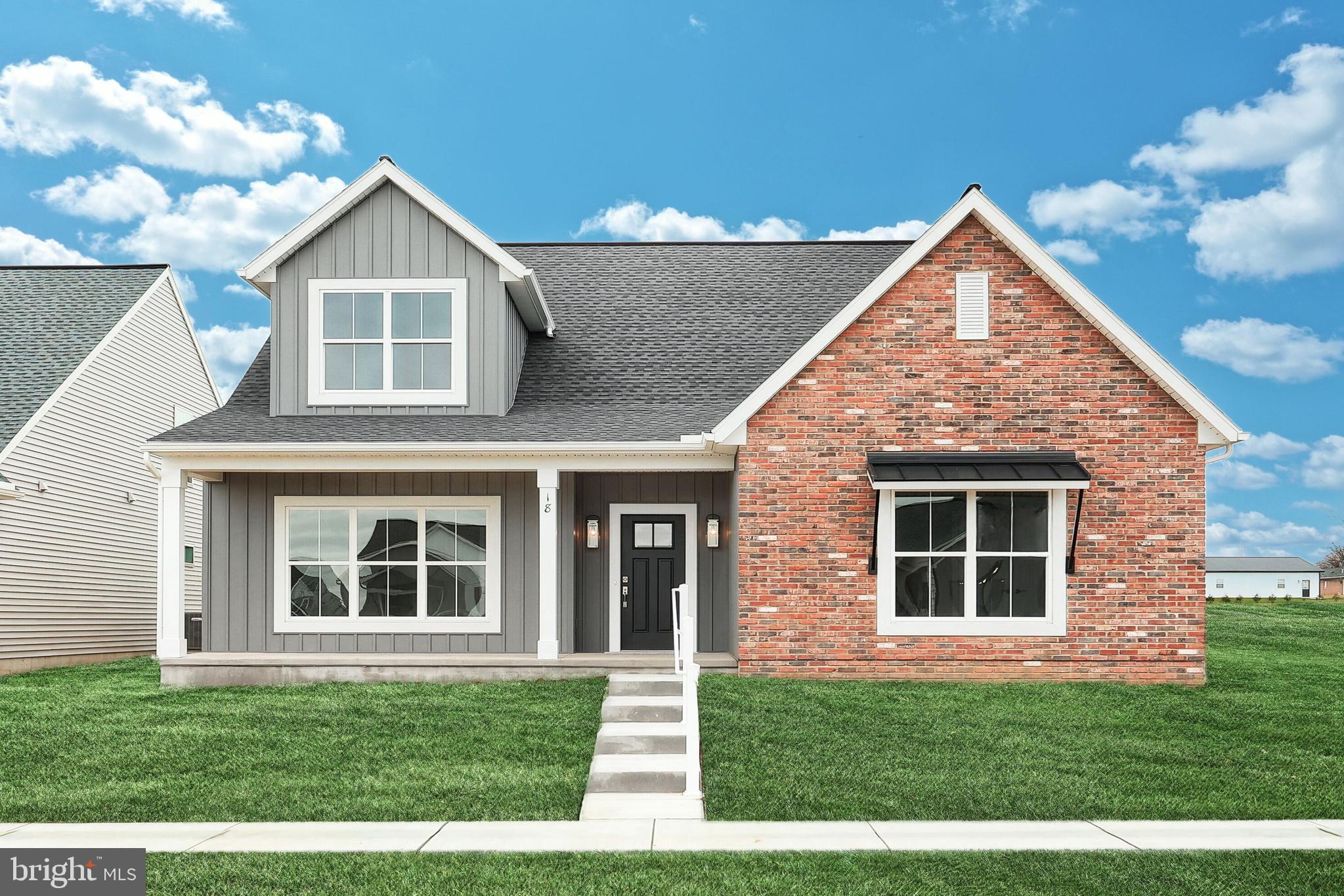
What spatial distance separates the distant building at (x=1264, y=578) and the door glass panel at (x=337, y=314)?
8008 centimetres

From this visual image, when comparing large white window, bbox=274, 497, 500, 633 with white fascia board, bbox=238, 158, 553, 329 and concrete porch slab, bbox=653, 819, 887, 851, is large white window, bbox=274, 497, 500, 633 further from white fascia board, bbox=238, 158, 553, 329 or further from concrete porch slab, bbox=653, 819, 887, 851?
concrete porch slab, bbox=653, 819, 887, 851

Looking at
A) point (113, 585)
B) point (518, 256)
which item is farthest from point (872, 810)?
point (113, 585)

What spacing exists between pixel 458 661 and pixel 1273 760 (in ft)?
27.8

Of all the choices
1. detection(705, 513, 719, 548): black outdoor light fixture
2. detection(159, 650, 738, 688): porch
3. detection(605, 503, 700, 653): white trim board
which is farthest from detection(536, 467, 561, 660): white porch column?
detection(705, 513, 719, 548): black outdoor light fixture

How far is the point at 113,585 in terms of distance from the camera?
1842 centimetres

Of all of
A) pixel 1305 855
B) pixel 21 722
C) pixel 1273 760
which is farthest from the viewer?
pixel 21 722

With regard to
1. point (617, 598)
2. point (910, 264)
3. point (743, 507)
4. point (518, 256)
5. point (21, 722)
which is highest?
point (518, 256)

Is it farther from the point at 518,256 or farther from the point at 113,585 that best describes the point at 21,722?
the point at 518,256

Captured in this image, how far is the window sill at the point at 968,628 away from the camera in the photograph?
11742 millimetres

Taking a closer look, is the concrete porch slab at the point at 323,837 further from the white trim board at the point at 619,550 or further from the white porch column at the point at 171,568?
the white trim board at the point at 619,550

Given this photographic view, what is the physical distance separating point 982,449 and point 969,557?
125 centimetres

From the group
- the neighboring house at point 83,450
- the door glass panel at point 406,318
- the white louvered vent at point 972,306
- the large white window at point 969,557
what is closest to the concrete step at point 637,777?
the large white window at point 969,557

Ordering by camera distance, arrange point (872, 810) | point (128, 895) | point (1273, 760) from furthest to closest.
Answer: point (1273, 760) → point (872, 810) → point (128, 895)

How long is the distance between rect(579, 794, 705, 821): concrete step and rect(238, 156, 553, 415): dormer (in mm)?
6700
